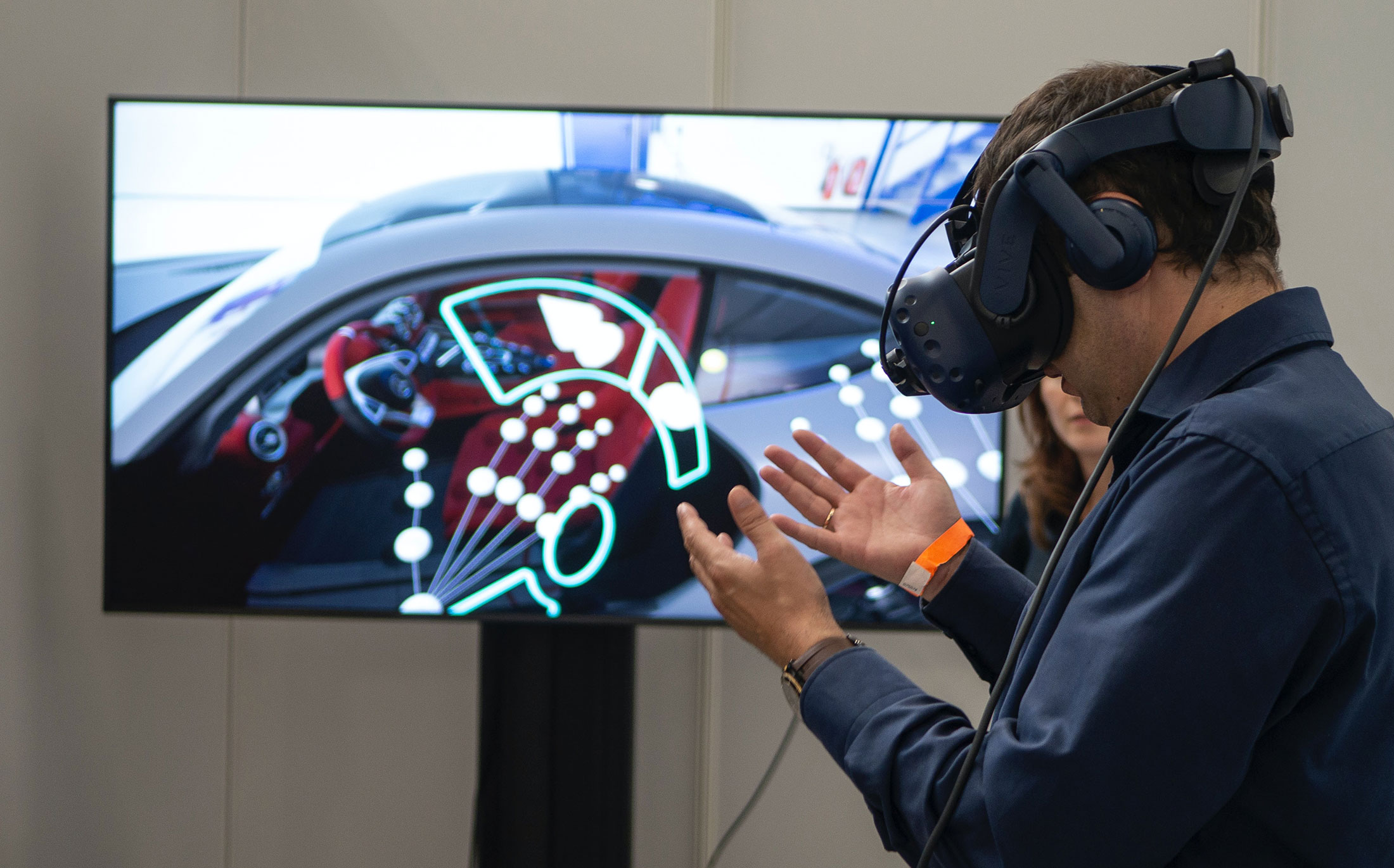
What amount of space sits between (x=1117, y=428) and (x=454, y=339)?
1.23 metres

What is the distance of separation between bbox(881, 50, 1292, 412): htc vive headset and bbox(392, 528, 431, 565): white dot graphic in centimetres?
107

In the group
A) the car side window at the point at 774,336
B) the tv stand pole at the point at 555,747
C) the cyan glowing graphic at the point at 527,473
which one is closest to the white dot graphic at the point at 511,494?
the cyan glowing graphic at the point at 527,473

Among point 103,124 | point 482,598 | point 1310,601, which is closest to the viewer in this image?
point 1310,601

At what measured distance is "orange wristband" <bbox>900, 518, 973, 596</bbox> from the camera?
1.02 m

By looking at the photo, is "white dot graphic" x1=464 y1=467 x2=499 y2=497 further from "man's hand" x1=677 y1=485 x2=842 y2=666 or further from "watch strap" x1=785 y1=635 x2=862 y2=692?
"watch strap" x1=785 y1=635 x2=862 y2=692

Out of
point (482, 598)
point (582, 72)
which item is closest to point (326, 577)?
point (482, 598)

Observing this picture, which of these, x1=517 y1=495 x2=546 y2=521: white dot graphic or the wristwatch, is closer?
the wristwatch

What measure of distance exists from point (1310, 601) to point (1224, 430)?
0.40 feet

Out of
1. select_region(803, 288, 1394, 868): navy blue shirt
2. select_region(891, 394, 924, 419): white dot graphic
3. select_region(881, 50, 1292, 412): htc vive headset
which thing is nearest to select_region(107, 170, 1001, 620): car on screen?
select_region(891, 394, 924, 419): white dot graphic

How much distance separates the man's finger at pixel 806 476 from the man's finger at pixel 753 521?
20 cm

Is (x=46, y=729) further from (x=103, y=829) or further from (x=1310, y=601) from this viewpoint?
(x=1310, y=601)

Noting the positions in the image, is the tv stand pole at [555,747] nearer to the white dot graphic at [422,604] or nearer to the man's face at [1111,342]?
the white dot graphic at [422,604]

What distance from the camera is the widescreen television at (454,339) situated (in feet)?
5.64

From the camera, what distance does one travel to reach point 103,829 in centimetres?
196
